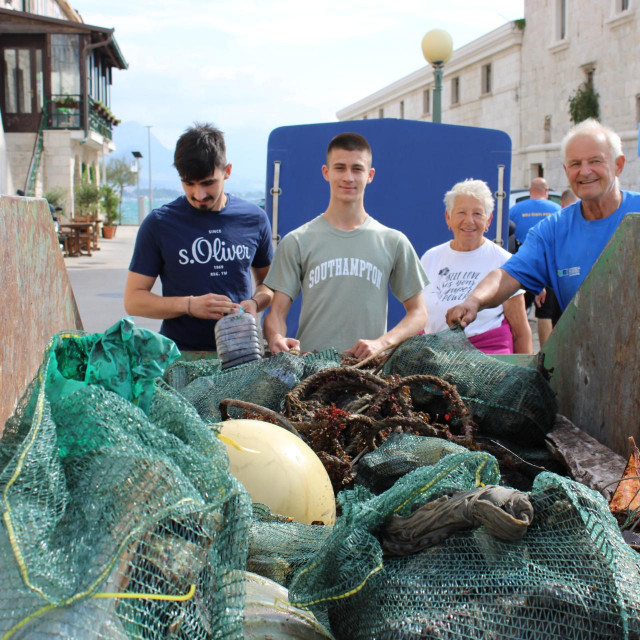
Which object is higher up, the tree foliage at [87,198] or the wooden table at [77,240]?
the tree foliage at [87,198]

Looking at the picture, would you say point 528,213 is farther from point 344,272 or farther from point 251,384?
point 251,384

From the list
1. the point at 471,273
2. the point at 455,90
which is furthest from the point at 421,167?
the point at 455,90

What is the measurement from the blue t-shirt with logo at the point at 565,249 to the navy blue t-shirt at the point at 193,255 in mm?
1547

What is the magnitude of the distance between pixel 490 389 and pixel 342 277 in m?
1.37

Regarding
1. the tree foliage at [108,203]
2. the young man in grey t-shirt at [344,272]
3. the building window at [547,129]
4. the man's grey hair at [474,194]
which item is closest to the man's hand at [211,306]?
the young man in grey t-shirt at [344,272]

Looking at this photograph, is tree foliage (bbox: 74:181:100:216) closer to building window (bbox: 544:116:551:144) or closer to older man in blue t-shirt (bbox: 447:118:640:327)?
building window (bbox: 544:116:551:144)

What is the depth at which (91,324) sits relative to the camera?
1159 centimetres

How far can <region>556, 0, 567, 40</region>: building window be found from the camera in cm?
3700

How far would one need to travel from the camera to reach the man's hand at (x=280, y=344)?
4.04m

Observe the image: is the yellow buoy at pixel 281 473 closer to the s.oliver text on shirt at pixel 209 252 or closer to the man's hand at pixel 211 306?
the man's hand at pixel 211 306

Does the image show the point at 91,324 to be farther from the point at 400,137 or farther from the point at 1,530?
the point at 1,530

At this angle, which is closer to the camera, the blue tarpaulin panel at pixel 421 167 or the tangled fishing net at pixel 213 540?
the tangled fishing net at pixel 213 540

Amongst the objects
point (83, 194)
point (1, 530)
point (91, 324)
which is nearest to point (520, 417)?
point (1, 530)

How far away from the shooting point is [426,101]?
5031 cm
